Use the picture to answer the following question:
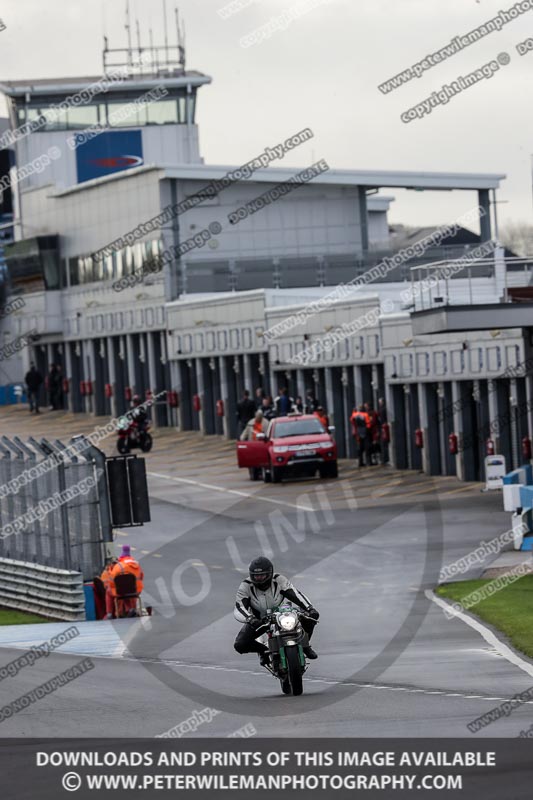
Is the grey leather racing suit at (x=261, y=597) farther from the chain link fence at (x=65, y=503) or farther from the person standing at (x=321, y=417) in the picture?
the person standing at (x=321, y=417)

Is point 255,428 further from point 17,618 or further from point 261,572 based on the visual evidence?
point 261,572

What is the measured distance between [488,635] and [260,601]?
16.2 ft

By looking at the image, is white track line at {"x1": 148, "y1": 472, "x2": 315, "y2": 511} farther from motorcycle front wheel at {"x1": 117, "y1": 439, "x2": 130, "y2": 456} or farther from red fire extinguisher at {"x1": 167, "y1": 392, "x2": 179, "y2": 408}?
red fire extinguisher at {"x1": 167, "y1": 392, "x2": 179, "y2": 408}

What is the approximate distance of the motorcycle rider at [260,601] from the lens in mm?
16250

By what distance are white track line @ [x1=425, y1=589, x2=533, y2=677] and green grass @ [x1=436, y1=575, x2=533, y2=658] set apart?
0.14 meters

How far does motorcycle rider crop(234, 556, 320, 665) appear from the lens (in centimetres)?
1625

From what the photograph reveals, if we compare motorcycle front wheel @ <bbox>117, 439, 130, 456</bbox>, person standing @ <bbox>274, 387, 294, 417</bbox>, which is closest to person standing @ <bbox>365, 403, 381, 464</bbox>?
person standing @ <bbox>274, 387, 294, 417</bbox>

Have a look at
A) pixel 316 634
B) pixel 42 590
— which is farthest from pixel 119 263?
pixel 316 634

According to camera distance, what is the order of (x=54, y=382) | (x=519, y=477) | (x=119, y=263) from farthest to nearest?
(x=54, y=382), (x=119, y=263), (x=519, y=477)

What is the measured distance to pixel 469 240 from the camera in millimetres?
124438

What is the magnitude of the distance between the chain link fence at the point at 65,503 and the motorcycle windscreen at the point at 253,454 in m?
15.6

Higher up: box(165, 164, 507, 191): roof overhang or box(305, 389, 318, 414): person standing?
Answer: box(165, 164, 507, 191): roof overhang

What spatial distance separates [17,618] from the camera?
93.5ft

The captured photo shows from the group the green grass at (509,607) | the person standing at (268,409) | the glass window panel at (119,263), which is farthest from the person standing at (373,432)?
the glass window panel at (119,263)
